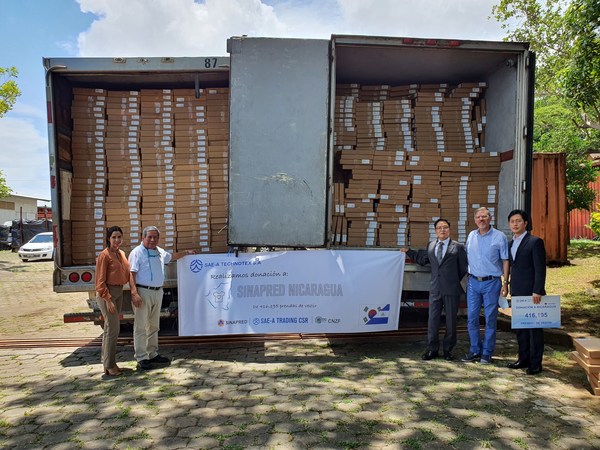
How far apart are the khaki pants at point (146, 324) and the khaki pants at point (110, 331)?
209mm

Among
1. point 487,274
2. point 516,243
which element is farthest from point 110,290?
point 516,243

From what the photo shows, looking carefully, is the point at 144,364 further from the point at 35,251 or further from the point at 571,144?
the point at 35,251

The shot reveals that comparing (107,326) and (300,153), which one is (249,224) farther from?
(107,326)

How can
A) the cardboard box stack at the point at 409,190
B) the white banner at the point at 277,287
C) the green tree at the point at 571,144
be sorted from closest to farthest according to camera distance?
the white banner at the point at 277,287 < the cardboard box stack at the point at 409,190 < the green tree at the point at 571,144

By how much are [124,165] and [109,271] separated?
67.4 inches

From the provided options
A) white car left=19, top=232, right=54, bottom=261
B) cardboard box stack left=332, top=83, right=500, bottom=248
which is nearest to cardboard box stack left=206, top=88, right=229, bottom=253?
cardboard box stack left=332, top=83, right=500, bottom=248

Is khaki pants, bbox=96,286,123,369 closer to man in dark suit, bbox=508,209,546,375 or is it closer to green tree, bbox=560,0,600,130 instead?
man in dark suit, bbox=508,209,546,375

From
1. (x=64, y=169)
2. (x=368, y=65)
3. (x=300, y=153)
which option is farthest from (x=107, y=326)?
(x=368, y=65)

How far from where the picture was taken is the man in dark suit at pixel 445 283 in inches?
208

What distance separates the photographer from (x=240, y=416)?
3771mm

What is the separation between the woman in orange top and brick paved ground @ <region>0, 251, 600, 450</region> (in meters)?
0.26

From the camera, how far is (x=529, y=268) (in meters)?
4.85

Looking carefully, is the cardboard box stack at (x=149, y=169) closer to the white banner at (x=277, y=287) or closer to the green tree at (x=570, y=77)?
the white banner at (x=277, y=287)

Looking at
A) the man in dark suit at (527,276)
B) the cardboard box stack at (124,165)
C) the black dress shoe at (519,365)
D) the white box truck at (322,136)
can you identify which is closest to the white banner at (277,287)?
the white box truck at (322,136)
